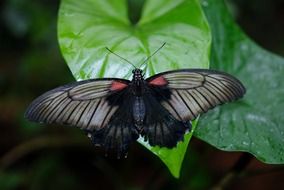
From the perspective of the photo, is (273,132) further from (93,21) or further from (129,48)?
(93,21)

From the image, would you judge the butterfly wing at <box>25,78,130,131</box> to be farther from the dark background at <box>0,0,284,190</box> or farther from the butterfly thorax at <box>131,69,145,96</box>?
the dark background at <box>0,0,284,190</box>

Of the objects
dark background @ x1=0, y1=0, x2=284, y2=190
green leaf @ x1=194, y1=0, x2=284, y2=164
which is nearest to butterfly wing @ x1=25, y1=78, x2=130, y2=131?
green leaf @ x1=194, y1=0, x2=284, y2=164

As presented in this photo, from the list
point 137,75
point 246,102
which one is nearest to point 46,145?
point 246,102

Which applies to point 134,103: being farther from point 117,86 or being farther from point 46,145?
point 46,145

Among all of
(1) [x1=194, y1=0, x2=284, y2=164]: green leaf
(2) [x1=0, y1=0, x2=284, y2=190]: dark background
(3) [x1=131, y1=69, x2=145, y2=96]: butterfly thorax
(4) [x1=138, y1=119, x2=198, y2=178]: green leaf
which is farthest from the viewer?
(2) [x1=0, y1=0, x2=284, y2=190]: dark background

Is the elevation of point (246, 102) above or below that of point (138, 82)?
below

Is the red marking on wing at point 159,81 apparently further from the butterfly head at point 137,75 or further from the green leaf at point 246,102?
the green leaf at point 246,102

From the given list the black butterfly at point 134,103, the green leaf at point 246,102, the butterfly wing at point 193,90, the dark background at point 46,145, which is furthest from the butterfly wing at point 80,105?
the dark background at point 46,145
